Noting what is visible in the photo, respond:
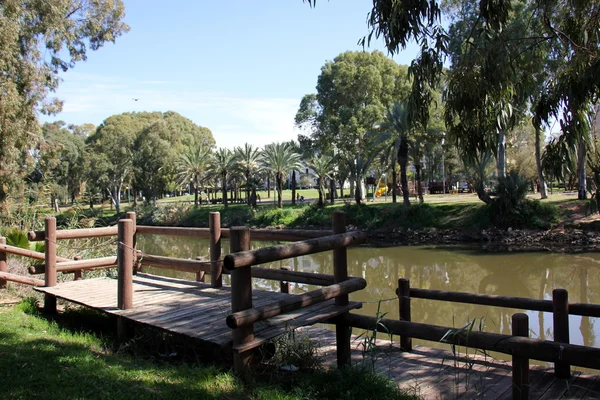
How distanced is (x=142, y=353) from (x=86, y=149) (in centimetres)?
5927

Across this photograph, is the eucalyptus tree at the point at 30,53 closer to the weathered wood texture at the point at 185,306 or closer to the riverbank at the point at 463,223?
the riverbank at the point at 463,223

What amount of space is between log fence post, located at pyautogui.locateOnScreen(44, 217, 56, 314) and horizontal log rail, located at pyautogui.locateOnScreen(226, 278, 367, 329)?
167 inches

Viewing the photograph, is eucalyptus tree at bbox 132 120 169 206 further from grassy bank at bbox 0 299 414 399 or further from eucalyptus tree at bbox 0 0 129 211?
grassy bank at bbox 0 299 414 399

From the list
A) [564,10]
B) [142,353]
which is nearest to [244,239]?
[142,353]

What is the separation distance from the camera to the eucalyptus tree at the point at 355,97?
142ft

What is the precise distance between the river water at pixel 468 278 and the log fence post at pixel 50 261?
5991 mm

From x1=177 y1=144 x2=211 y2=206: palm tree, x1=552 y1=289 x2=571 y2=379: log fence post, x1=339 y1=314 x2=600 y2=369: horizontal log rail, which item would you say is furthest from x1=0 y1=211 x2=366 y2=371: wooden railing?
x1=177 y1=144 x2=211 y2=206: palm tree

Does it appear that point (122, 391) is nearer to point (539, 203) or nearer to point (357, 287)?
point (357, 287)

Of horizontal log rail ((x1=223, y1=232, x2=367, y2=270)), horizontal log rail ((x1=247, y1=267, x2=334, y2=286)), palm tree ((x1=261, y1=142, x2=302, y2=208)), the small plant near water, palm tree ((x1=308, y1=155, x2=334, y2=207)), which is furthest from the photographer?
palm tree ((x1=261, y1=142, x2=302, y2=208))

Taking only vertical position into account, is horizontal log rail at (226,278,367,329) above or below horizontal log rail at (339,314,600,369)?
above

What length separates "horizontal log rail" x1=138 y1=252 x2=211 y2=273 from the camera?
274 inches

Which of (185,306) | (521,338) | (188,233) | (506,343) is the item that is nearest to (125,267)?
(185,306)

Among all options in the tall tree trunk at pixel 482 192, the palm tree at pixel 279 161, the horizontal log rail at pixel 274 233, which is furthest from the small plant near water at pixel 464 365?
the palm tree at pixel 279 161

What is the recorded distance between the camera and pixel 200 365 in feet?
16.5
